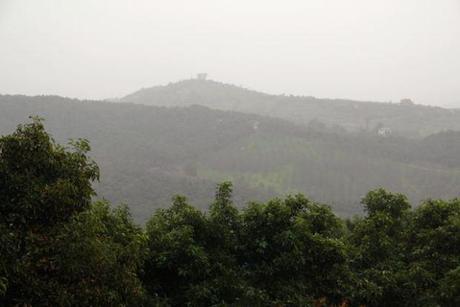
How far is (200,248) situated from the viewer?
1634cm

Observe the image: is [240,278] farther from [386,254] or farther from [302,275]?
[386,254]

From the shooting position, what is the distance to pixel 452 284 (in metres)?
15.7

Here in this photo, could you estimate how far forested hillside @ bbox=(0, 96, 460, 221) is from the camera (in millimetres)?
138375

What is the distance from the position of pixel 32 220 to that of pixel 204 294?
648 cm

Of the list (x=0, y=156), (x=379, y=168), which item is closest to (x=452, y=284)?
(x=0, y=156)

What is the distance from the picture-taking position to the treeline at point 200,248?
11.1 meters

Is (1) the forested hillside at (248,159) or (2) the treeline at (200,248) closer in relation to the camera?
(2) the treeline at (200,248)

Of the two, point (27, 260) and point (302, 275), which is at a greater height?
point (27, 260)

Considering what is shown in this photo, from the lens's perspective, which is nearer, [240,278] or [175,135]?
[240,278]

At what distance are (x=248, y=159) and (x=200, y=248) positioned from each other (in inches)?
6181

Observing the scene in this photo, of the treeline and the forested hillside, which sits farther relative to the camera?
the forested hillside

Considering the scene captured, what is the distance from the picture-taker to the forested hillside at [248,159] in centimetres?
13838

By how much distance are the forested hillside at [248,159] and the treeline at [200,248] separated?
102 metres

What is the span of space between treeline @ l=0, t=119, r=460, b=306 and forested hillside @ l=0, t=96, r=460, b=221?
102434 millimetres
